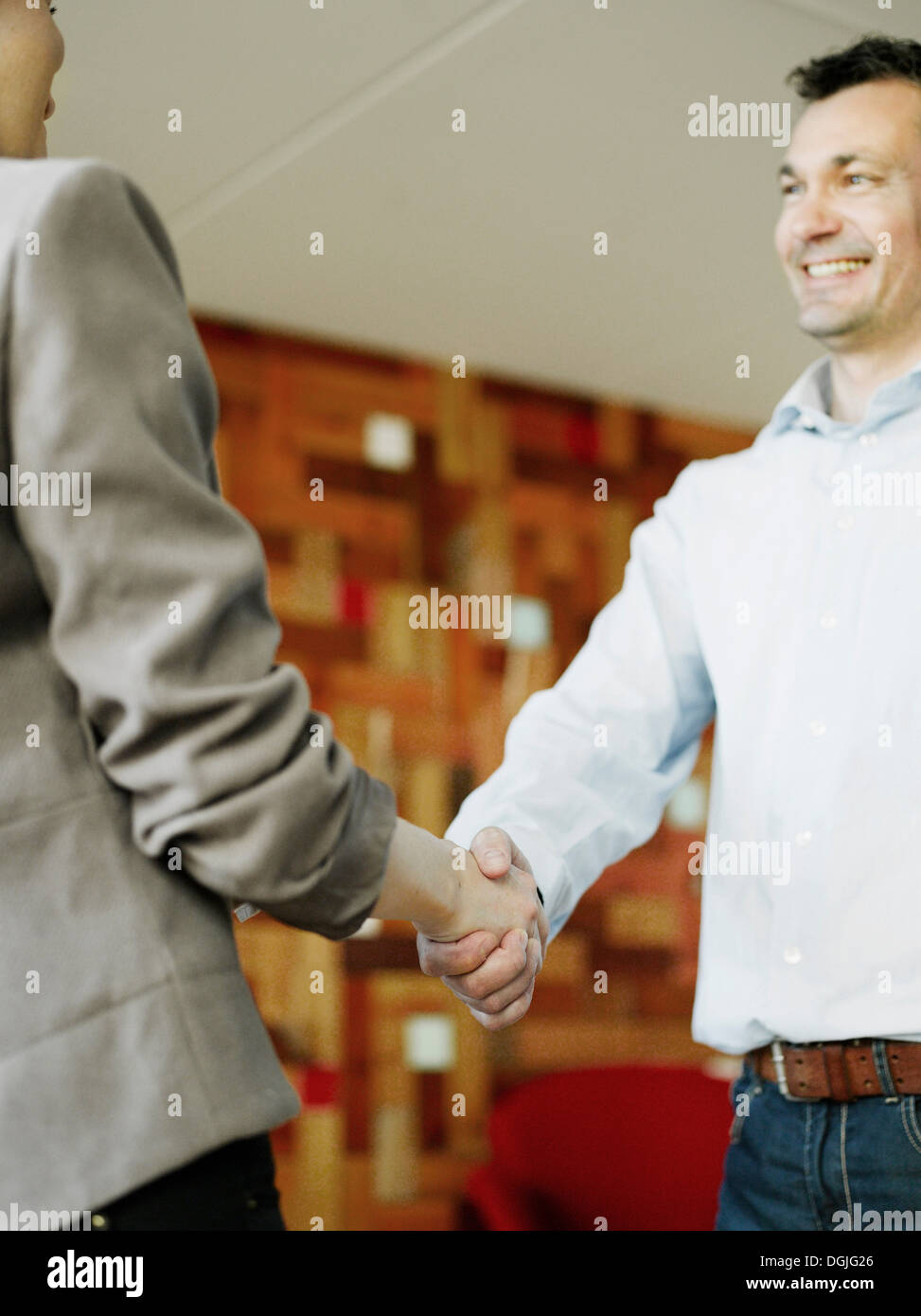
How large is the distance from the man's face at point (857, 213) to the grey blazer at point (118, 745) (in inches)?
49.8

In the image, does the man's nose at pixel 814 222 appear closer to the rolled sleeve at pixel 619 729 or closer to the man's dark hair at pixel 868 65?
the man's dark hair at pixel 868 65

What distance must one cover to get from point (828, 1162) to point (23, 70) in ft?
4.30

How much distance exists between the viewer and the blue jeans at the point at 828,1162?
150cm

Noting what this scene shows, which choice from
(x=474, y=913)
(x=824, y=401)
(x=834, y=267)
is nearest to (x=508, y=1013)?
(x=474, y=913)

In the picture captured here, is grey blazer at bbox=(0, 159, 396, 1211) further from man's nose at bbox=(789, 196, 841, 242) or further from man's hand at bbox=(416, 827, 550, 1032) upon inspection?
man's nose at bbox=(789, 196, 841, 242)

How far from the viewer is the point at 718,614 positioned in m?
1.87

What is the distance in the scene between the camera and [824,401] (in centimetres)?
202

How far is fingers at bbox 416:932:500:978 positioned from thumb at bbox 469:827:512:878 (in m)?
0.07

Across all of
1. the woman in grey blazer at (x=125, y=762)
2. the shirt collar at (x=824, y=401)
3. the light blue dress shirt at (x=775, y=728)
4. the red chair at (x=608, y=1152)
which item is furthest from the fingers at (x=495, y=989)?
the red chair at (x=608, y=1152)

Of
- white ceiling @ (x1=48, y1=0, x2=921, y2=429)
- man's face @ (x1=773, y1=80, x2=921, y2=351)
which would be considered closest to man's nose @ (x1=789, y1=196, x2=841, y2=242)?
man's face @ (x1=773, y1=80, x2=921, y2=351)

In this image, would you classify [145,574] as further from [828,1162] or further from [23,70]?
[828,1162]
